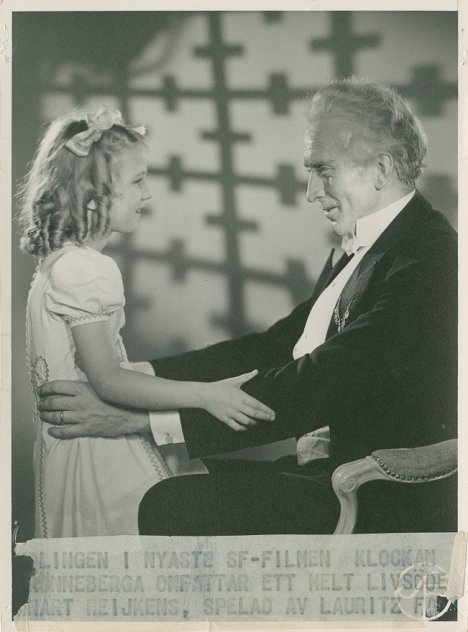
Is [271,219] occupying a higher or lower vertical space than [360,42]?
lower

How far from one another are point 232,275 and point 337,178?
0.43 m

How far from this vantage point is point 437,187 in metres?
2.45

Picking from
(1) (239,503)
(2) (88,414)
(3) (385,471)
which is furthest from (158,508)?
(3) (385,471)

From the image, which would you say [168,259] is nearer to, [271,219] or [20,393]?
[271,219]

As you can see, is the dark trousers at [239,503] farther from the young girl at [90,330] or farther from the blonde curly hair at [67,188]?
the blonde curly hair at [67,188]

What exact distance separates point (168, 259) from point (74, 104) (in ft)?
1.80

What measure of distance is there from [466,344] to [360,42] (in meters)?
0.98

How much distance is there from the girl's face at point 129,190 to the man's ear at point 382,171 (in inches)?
26.8

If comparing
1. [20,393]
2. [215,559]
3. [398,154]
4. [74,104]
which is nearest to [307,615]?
[215,559]

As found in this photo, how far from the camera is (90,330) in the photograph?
231 centimetres

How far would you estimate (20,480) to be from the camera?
96.0 inches

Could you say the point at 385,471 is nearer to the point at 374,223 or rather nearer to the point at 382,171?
the point at 374,223

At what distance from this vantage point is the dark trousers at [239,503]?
2.34 m

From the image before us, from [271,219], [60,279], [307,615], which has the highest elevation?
[271,219]
